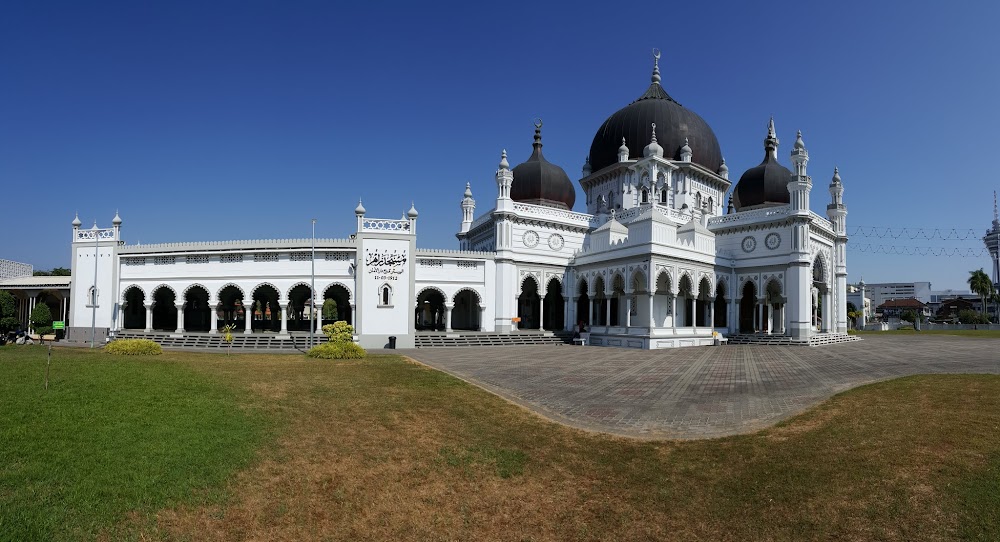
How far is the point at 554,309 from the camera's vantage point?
145 ft

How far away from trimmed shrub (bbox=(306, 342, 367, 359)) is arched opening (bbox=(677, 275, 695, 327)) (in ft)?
76.7

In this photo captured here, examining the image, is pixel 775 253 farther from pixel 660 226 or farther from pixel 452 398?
pixel 452 398

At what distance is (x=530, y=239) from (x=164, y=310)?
98.1 ft

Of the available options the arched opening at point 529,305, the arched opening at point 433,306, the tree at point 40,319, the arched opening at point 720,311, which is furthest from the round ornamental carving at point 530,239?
the tree at point 40,319

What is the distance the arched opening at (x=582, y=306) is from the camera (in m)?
41.2

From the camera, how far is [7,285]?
3875 centimetres

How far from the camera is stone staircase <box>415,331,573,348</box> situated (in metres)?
33.9

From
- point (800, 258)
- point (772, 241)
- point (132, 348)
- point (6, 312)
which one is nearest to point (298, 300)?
point (6, 312)

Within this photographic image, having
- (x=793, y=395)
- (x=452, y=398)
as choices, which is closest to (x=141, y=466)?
(x=452, y=398)

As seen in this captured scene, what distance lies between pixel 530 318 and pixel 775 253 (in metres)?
19.1

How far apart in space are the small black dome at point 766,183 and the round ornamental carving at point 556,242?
57.5ft

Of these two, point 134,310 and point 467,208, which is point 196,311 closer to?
point 134,310

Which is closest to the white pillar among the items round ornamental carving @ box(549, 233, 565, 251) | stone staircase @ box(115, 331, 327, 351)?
round ornamental carving @ box(549, 233, 565, 251)

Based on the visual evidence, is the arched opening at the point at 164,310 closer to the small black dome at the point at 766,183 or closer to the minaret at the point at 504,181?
the minaret at the point at 504,181
